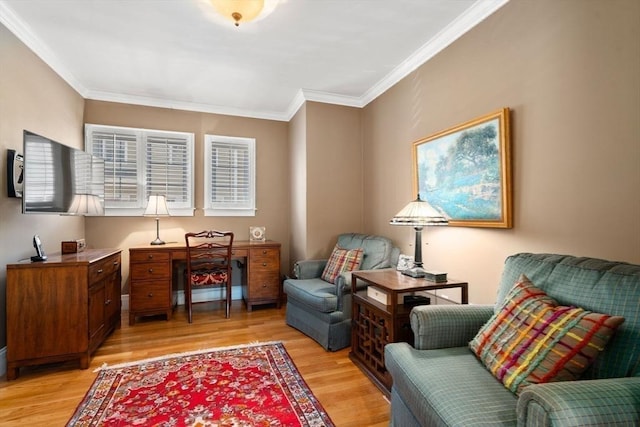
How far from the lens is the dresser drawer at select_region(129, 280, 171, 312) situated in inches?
131

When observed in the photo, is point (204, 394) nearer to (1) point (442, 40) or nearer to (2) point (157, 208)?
(2) point (157, 208)

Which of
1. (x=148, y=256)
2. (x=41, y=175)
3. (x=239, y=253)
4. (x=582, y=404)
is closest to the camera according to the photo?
(x=582, y=404)

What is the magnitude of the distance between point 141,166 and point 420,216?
3.45 meters

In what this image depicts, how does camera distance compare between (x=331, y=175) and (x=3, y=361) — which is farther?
(x=331, y=175)

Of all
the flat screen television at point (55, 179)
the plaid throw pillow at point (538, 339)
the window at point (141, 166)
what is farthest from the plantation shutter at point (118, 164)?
the plaid throw pillow at point (538, 339)

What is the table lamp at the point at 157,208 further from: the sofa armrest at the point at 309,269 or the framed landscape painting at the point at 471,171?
the framed landscape painting at the point at 471,171

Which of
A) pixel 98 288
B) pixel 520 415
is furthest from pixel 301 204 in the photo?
pixel 520 415

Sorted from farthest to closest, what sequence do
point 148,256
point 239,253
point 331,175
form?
point 331,175, point 239,253, point 148,256

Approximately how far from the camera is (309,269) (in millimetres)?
3385

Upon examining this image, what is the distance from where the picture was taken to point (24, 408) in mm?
1889

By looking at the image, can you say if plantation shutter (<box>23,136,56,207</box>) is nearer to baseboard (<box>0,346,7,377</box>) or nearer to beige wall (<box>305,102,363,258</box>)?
baseboard (<box>0,346,7,377</box>)

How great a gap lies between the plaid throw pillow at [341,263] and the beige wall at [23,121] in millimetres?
2634

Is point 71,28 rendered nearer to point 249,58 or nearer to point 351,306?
point 249,58

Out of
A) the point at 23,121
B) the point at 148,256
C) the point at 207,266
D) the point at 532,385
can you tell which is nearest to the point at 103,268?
the point at 148,256
